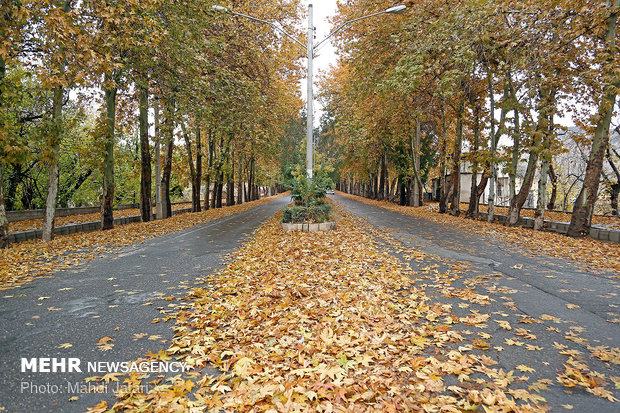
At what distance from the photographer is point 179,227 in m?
13.7

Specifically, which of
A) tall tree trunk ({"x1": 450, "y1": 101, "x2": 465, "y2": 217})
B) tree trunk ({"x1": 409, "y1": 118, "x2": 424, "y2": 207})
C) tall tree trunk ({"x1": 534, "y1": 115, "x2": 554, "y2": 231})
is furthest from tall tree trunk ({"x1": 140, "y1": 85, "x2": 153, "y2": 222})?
tree trunk ({"x1": 409, "y1": 118, "x2": 424, "y2": 207})

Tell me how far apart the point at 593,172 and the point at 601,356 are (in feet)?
32.4

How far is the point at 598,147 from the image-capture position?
33.2 feet

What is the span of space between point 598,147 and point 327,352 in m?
11.8

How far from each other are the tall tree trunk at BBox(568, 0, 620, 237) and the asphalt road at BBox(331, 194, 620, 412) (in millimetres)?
3938

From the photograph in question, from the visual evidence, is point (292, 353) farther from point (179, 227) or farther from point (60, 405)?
point (179, 227)

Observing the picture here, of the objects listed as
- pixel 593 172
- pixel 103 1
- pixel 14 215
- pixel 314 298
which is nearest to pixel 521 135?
pixel 593 172

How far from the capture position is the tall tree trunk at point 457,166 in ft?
57.9

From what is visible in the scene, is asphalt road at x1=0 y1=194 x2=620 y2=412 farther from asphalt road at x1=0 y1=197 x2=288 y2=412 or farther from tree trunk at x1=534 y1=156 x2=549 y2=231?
tree trunk at x1=534 y1=156 x2=549 y2=231

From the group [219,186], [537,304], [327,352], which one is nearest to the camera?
[327,352]

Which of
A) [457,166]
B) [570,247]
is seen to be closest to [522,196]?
[570,247]

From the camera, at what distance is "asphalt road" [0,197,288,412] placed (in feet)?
8.67

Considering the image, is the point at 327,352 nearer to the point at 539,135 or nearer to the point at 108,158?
the point at 539,135

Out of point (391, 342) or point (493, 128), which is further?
point (493, 128)
